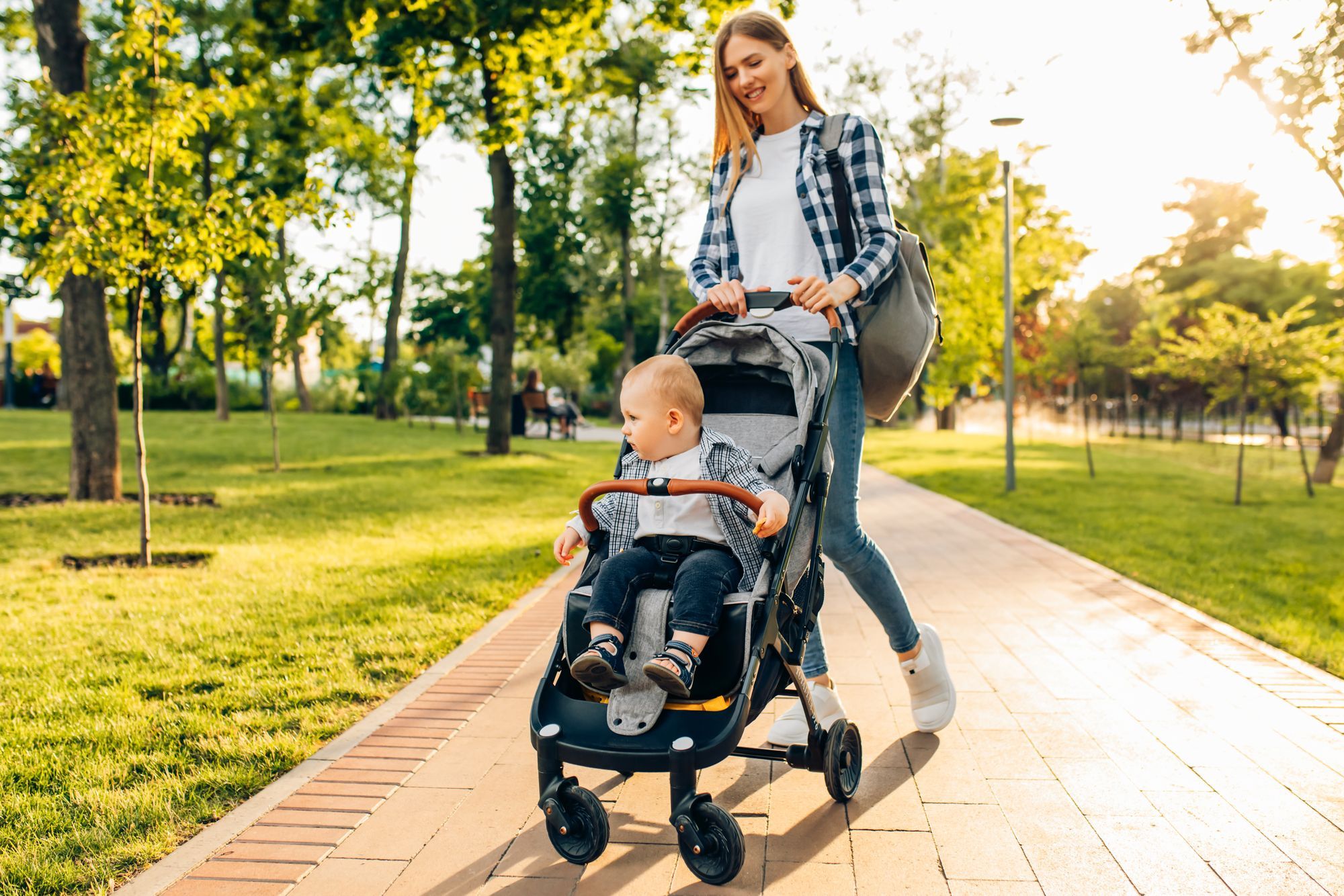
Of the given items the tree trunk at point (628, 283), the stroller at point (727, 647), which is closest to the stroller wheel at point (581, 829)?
the stroller at point (727, 647)

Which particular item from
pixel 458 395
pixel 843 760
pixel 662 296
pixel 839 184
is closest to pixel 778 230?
pixel 839 184

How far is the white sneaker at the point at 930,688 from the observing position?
12.4 ft

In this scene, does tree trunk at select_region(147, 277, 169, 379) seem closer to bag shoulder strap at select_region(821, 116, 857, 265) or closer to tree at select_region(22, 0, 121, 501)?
tree at select_region(22, 0, 121, 501)

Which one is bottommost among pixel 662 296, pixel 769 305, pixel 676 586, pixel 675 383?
pixel 676 586

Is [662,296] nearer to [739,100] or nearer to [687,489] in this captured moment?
[739,100]

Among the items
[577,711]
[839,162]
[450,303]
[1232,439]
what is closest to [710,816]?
[577,711]

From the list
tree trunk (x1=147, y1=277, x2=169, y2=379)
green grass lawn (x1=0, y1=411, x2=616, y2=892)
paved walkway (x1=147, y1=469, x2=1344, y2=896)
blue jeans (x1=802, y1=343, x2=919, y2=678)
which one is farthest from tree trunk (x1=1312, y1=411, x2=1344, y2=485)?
tree trunk (x1=147, y1=277, x2=169, y2=379)

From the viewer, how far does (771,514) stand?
2670 millimetres

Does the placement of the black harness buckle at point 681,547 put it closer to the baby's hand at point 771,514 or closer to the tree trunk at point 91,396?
the baby's hand at point 771,514

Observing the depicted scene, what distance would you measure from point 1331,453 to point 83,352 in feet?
57.3

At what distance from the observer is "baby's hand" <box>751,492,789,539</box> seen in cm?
267

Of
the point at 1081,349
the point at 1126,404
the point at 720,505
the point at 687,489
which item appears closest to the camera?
the point at 687,489

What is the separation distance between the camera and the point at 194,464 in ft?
48.0

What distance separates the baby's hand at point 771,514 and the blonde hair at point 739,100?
1204mm
